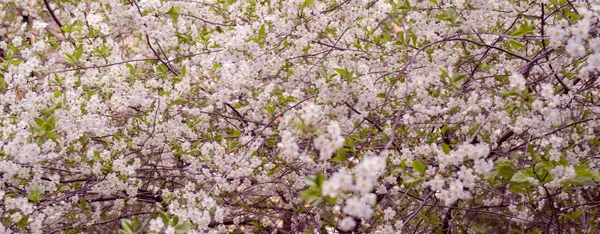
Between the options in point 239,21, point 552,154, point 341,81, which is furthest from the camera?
point 239,21

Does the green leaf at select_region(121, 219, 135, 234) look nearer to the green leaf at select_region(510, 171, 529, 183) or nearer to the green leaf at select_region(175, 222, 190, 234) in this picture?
the green leaf at select_region(175, 222, 190, 234)

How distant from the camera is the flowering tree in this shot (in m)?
3.27

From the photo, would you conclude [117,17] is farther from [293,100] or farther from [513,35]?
[513,35]

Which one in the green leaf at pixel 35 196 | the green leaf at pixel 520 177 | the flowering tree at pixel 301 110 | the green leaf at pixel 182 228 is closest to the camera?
the green leaf at pixel 182 228

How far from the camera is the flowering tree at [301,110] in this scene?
3.27m

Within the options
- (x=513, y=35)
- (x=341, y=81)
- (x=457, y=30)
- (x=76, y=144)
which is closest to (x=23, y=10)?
(x=76, y=144)

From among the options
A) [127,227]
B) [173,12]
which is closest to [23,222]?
[127,227]

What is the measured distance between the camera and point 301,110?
3035 mm

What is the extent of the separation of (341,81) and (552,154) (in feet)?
4.30

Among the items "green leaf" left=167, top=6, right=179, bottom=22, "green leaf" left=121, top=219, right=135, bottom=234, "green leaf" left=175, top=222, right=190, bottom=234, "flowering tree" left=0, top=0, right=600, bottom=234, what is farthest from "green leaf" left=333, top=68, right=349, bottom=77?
"green leaf" left=167, top=6, right=179, bottom=22

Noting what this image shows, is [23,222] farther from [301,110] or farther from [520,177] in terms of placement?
[520,177]

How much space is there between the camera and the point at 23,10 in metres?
6.42

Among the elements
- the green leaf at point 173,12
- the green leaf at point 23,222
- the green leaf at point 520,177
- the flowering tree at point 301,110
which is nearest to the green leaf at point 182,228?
the flowering tree at point 301,110

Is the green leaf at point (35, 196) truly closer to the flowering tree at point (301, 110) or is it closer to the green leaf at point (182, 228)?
the flowering tree at point (301, 110)
